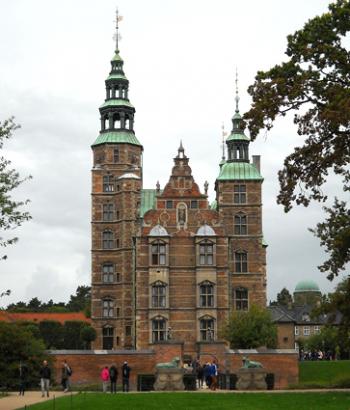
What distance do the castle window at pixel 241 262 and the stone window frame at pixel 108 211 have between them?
1028 cm

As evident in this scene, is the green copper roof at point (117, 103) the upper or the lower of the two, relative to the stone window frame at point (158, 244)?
upper

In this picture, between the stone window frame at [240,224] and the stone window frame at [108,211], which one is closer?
the stone window frame at [240,224]

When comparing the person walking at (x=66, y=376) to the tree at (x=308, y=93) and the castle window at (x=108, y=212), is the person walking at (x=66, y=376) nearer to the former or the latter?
the tree at (x=308, y=93)

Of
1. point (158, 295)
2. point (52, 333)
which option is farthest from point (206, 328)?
point (52, 333)

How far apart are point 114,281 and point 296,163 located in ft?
134

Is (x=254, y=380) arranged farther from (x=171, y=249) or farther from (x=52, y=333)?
(x=52, y=333)

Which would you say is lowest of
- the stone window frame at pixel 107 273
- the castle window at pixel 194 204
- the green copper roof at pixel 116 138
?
the stone window frame at pixel 107 273

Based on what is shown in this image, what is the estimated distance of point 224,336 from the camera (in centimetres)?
5762

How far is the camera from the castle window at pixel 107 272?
64.9 metres

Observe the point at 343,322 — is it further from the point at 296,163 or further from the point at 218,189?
the point at 218,189

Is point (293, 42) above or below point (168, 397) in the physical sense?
above

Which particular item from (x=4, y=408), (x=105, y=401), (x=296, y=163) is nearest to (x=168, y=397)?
(x=105, y=401)

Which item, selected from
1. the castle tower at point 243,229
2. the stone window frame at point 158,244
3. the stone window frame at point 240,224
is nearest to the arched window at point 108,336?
the stone window frame at point 158,244

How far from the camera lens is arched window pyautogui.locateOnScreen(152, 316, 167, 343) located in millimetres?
60188
